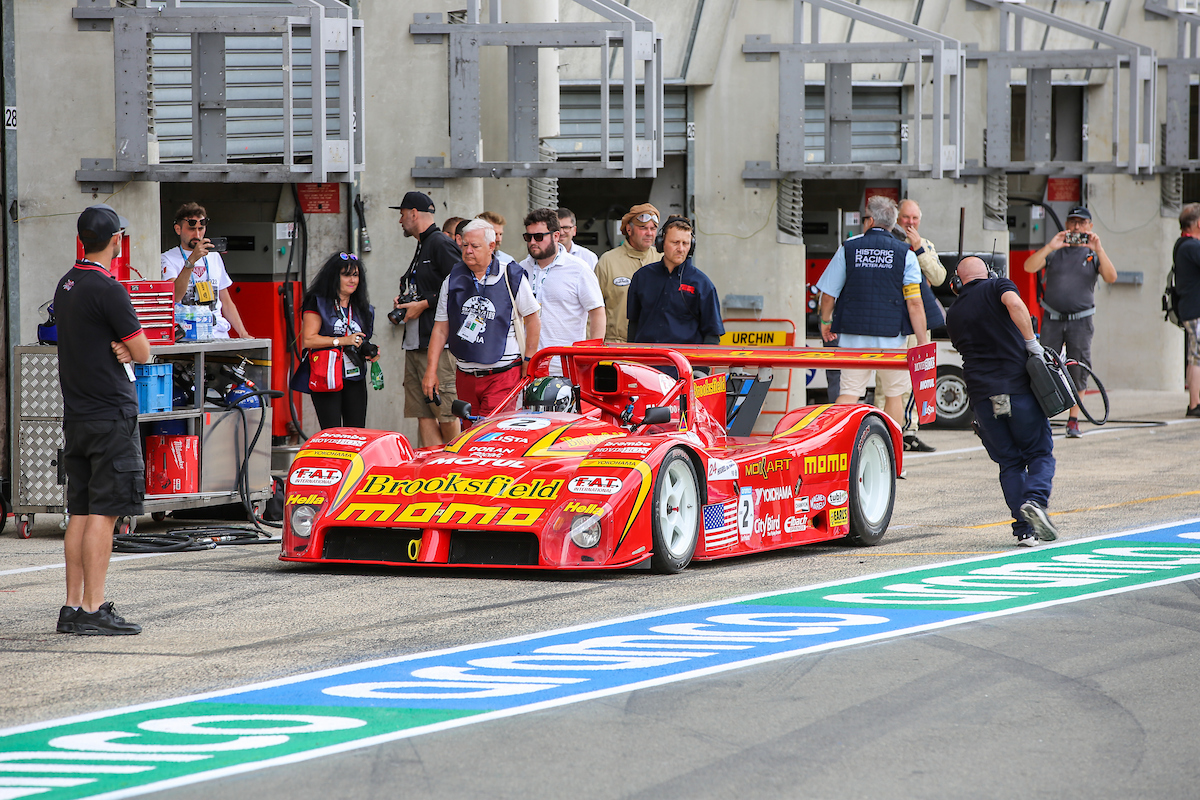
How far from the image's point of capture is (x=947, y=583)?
9062 mm

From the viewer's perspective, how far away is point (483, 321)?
11.5 metres

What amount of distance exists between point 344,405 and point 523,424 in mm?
2646

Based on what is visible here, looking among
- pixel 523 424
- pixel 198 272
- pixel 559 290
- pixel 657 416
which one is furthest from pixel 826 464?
pixel 198 272

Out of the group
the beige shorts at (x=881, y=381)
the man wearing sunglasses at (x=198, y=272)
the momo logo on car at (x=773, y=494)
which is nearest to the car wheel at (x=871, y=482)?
the momo logo on car at (x=773, y=494)

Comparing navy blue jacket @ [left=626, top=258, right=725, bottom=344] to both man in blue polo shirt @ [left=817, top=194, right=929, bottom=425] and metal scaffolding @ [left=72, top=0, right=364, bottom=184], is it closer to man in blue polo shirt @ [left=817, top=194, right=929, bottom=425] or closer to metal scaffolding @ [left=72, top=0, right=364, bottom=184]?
man in blue polo shirt @ [left=817, top=194, right=929, bottom=425]

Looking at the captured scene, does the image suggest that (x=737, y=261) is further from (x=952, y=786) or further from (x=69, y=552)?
(x=952, y=786)

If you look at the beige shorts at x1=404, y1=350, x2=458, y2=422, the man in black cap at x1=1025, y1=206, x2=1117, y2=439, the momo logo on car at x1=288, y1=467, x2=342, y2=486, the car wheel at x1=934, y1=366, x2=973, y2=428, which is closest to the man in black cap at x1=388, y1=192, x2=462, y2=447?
the beige shorts at x1=404, y1=350, x2=458, y2=422

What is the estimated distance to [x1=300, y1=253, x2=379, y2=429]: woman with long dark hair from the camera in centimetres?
1193

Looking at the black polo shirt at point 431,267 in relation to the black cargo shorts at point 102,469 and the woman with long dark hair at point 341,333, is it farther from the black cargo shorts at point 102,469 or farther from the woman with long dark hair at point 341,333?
the black cargo shorts at point 102,469

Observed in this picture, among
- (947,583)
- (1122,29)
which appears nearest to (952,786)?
(947,583)

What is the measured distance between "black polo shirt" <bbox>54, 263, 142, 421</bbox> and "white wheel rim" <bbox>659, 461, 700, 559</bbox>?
2858 mm

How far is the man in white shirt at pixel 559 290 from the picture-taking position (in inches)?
483

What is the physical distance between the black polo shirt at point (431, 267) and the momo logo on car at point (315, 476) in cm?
321

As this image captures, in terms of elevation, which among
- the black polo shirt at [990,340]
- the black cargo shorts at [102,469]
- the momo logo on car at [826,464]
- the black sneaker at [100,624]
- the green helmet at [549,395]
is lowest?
the black sneaker at [100,624]
